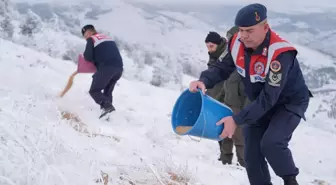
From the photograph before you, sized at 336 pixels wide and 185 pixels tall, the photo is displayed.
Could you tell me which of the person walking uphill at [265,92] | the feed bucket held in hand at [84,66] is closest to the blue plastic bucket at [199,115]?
the person walking uphill at [265,92]

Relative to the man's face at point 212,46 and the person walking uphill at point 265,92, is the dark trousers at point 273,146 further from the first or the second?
the man's face at point 212,46

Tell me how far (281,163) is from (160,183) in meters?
0.83

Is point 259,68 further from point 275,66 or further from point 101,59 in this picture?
point 101,59

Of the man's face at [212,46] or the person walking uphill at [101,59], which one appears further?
the person walking uphill at [101,59]

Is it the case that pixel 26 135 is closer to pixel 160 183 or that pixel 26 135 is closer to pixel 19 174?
pixel 19 174

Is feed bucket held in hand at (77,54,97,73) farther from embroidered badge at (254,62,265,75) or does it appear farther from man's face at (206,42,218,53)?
embroidered badge at (254,62,265,75)

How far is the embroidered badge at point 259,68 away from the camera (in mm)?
2457

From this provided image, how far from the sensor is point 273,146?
2.50m

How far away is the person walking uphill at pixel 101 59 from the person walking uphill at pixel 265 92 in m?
3.47

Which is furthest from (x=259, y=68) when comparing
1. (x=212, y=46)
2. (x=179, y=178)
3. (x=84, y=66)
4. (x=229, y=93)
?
(x=84, y=66)

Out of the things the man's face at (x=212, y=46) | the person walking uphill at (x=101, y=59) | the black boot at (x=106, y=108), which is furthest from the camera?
the black boot at (x=106, y=108)

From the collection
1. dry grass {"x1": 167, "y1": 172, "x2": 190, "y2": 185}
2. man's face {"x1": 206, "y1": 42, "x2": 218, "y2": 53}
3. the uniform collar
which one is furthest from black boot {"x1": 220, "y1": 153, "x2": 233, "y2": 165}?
the uniform collar

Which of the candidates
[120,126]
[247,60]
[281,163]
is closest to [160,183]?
[281,163]

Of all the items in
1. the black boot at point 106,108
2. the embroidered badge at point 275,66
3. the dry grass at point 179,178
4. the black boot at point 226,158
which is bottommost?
the black boot at point 106,108
